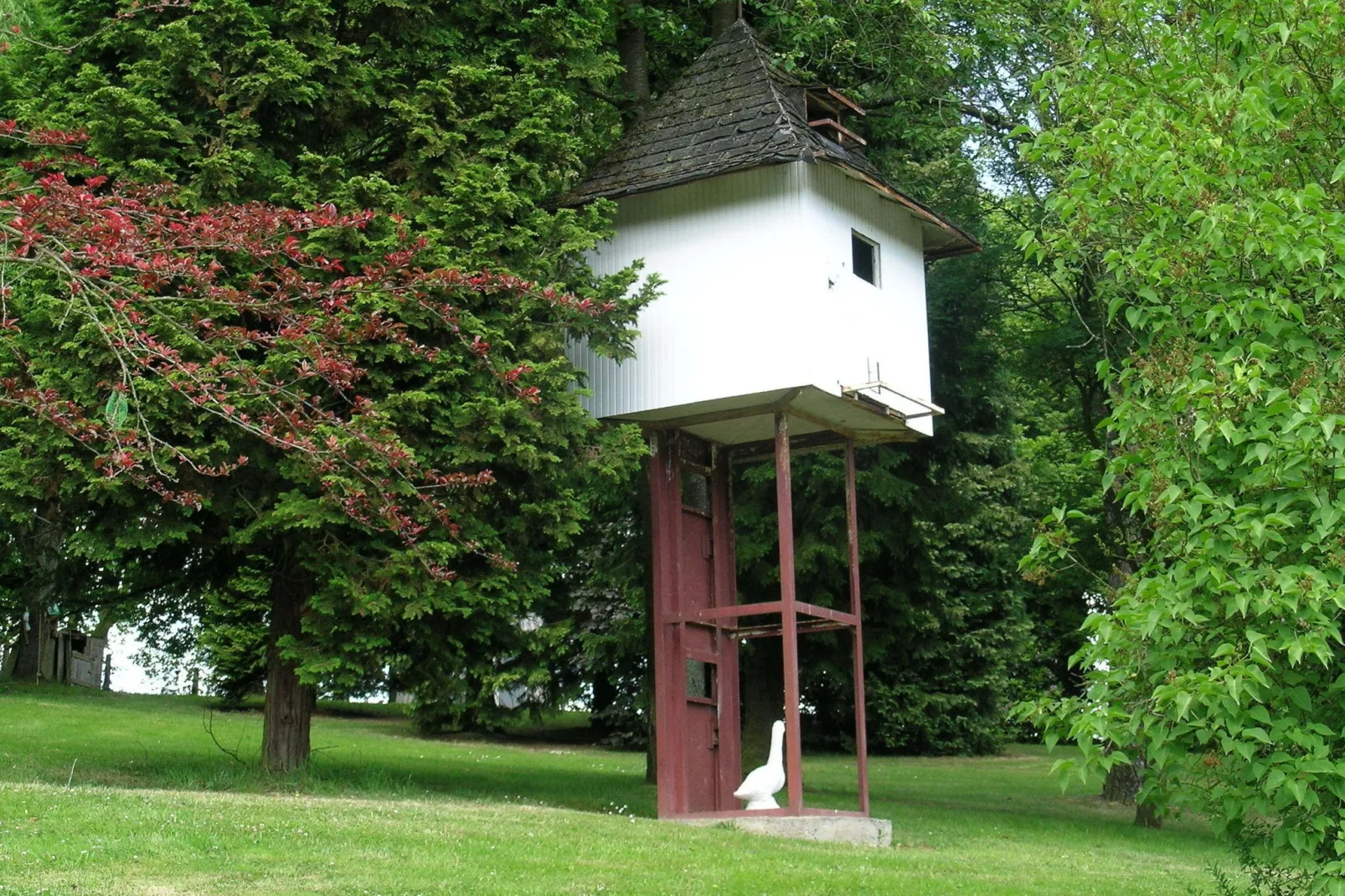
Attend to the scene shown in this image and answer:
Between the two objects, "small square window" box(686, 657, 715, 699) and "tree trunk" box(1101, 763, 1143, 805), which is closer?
"small square window" box(686, 657, 715, 699)

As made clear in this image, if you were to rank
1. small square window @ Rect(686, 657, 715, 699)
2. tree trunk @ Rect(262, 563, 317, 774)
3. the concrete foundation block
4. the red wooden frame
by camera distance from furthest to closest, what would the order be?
1. small square window @ Rect(686, 657, 715, 699)
2. tree trunk @ Rect(262, 563, 317, 774)
3. the red wooden frame
4. the concrete foundation block

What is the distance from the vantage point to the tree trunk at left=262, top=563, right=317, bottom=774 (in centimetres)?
1444

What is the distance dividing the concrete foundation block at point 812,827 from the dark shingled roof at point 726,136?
19.7 ft

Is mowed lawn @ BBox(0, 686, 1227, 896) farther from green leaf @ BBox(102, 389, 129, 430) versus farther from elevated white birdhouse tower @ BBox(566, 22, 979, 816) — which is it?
green leaf @ BBox(102, 389, 129, 430)

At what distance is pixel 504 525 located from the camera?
46.4 feet

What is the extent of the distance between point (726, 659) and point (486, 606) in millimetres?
2944

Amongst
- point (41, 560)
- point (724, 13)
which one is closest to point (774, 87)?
point (724, 13)

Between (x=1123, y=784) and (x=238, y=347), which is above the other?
(x=238, y=347)

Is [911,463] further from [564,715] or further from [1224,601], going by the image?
[1224,601]

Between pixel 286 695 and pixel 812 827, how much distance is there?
5.18 m

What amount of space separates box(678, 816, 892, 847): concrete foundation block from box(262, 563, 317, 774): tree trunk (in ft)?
12.7

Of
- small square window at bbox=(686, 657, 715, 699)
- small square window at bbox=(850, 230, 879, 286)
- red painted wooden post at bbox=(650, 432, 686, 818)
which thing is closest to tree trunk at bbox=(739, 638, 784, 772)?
small square window at bbox=(686, 657, 715, 699)

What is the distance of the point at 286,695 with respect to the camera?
47.6 feet

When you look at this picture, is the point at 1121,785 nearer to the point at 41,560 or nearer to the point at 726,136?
the point at 726,136
